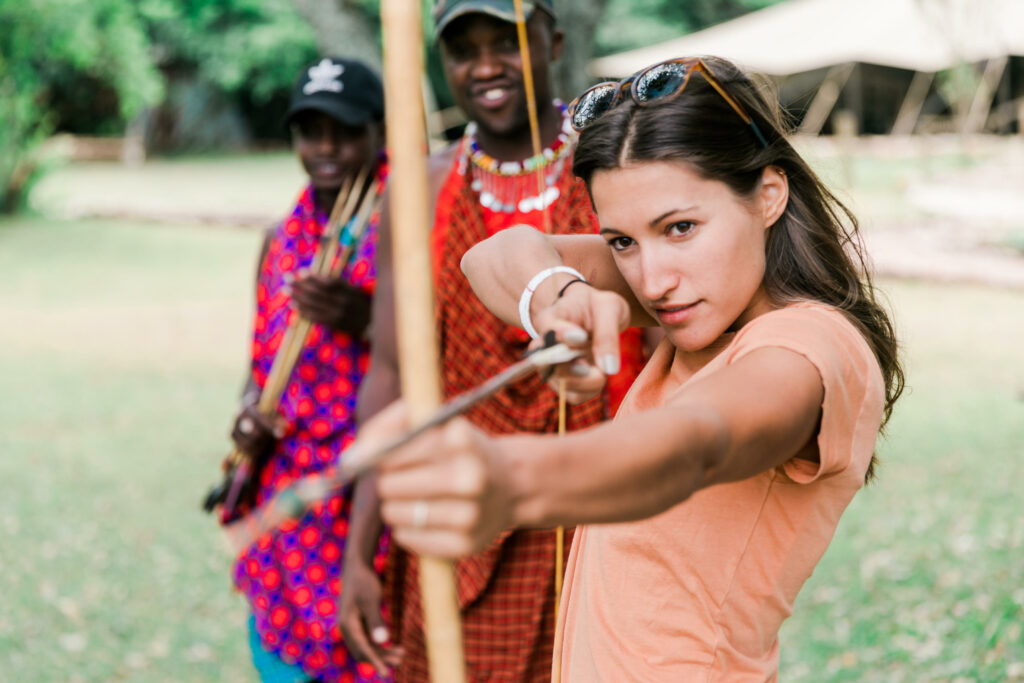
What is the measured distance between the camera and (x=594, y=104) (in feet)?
Answer: 5.62

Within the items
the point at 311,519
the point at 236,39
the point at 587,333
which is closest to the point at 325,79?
the point at 311,519

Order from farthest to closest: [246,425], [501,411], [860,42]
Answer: [860,42] < [246,425] < [501,411]

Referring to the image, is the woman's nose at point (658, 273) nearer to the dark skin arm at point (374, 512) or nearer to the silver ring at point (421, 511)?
the silver ring at point (421, 511)

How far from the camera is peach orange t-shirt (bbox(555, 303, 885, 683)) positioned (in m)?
1.43

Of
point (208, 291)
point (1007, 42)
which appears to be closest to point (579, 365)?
point (208, 291)

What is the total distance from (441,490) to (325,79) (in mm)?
2483

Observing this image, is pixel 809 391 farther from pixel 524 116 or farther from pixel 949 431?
pixel 949 431

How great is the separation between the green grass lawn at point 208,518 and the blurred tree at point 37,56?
6600 mm

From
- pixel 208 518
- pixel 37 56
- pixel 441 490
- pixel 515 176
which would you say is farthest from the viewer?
pixel 37 56

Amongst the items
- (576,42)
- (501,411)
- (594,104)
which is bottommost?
(501,411)

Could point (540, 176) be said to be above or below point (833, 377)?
above

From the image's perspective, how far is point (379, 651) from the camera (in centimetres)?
253

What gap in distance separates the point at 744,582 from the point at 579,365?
19.2 inches

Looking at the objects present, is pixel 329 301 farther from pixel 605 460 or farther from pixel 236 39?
pixel 236 39
